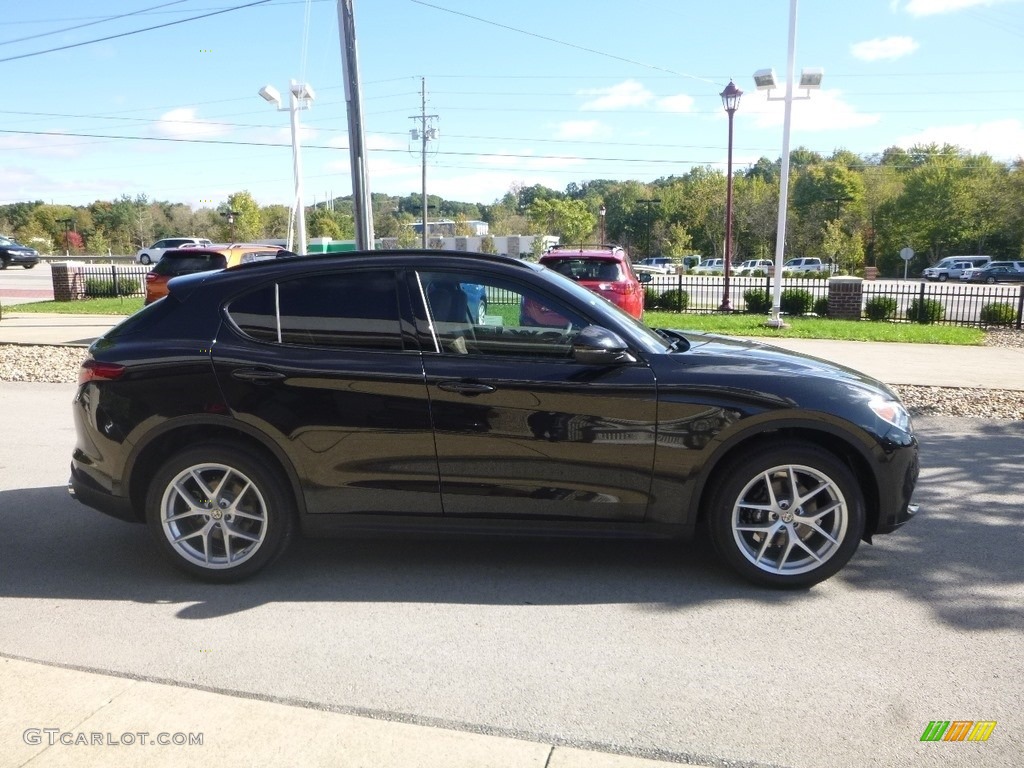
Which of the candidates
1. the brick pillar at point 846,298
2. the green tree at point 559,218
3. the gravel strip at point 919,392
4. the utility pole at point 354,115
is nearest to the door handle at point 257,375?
the gravel strip at point 919,392

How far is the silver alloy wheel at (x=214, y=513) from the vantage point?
4297 millimetres

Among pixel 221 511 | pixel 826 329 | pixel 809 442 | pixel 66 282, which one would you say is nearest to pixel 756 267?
pixel 826 329

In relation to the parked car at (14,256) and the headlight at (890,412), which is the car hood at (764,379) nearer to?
the headlight at (890,412)

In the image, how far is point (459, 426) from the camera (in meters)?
4.16

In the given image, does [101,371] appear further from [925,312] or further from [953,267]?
[953,267]

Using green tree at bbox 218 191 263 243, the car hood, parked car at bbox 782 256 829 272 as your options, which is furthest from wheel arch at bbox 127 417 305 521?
green tree at bbox 218 191 263 243

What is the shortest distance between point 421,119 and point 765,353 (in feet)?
207

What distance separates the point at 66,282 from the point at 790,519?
82.6 feet

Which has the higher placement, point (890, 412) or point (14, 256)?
point (14, 256)

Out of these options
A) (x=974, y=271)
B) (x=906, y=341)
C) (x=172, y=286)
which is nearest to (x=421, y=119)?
(x=974, y=271)

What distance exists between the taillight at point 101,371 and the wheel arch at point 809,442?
3083 mm

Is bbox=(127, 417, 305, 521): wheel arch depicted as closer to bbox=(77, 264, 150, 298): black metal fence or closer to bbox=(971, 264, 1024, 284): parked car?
bbox=(77, 264, 150, 298): black metal fence

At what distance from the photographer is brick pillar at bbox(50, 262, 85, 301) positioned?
2412 centimetres

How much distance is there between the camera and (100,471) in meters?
4.43
